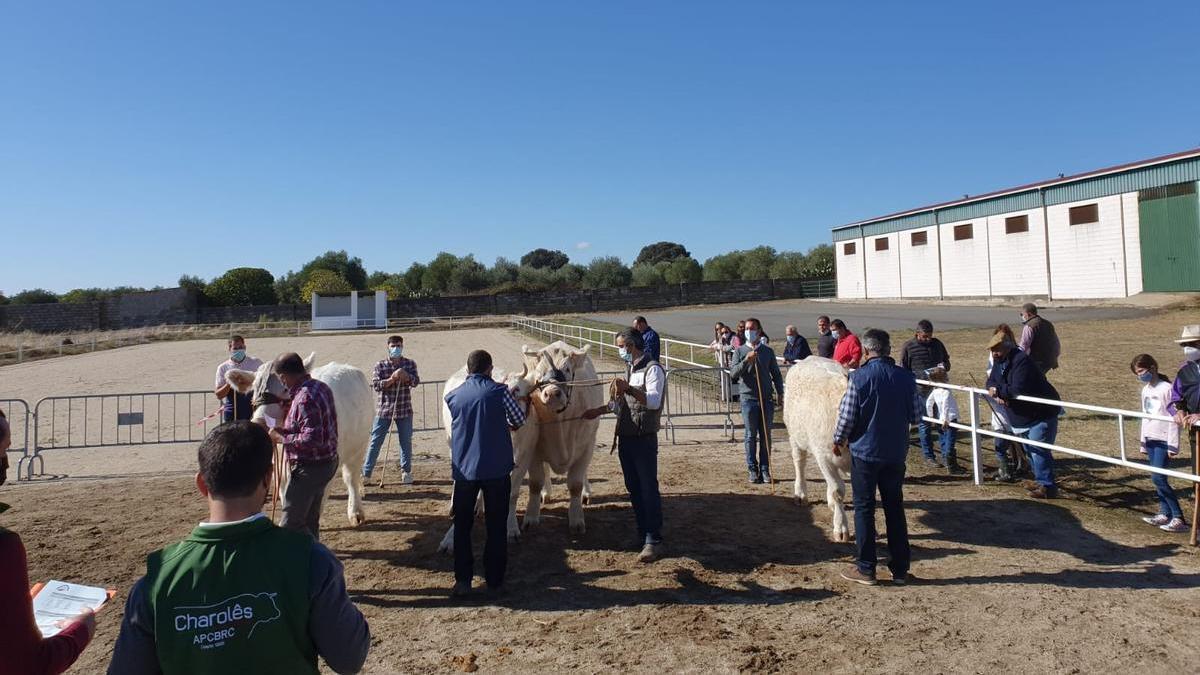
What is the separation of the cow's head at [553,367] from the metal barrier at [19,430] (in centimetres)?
749

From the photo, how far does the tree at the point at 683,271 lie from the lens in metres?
80.3

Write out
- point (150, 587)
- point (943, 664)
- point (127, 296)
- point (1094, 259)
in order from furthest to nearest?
point (127, 296) → point (1094, 259) → point (943, 664) → point (150, 587)

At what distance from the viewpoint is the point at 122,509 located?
7426 millimetres

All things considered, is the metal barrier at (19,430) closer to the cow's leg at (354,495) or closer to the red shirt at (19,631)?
the cow's leg at (354,495)

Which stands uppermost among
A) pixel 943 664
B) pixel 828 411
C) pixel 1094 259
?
pixel 1094 259

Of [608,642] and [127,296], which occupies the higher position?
[127,296]

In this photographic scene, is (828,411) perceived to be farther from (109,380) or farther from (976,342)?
(109,380)

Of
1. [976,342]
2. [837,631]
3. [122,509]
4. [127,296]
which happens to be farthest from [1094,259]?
[127,296]

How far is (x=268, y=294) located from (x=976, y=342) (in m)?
69.5

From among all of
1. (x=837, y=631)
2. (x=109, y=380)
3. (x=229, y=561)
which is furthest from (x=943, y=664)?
(x=109, y=380)

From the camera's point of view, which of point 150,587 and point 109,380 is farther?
point 109,380

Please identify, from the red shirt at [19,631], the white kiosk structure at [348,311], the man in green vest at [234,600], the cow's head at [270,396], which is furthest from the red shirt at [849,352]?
the white kiosk structure at [348,311]

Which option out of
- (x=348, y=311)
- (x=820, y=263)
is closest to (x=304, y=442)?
(x=348, y=311)

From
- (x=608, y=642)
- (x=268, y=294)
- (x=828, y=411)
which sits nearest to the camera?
(x=608, y=642)
